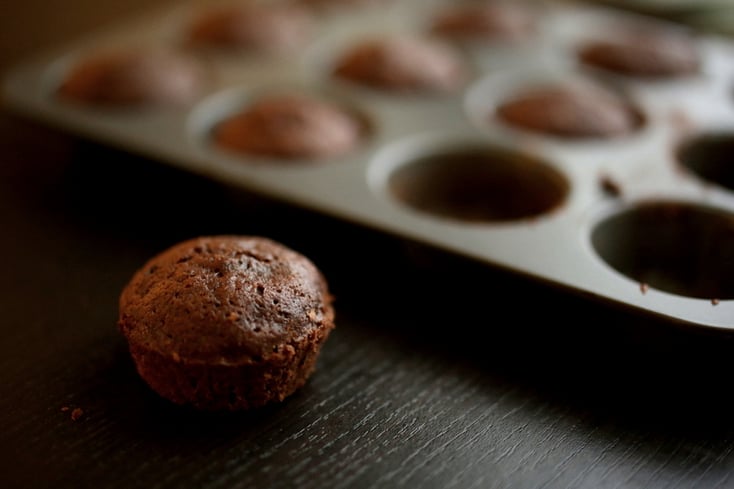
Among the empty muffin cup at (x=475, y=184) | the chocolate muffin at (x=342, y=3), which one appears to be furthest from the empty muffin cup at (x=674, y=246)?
the chocolate muffin at (x=342, y=3)

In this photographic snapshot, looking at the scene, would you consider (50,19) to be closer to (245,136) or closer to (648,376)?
(245,136)

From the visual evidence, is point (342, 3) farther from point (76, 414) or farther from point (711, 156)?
point (76, 414)

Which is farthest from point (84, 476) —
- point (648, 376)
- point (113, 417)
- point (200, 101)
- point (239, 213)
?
point (200, 101)

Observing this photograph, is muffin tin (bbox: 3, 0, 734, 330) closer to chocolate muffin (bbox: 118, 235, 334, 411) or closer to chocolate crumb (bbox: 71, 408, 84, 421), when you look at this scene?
chocolate muffin (bbox: 118, 235, 334, 411)

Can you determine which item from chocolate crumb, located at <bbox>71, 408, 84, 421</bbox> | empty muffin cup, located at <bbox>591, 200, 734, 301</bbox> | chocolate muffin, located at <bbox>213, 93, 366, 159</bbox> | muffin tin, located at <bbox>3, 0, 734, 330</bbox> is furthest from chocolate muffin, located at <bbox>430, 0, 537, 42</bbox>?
chocolate crumb, located at <bbox>71, 408, 84, 421</bbox>

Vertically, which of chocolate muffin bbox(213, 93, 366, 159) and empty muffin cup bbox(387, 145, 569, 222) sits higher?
chocolate muffin bbox(213, 93, 366, 159)

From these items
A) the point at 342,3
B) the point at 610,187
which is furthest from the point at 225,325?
the point at 342,3
